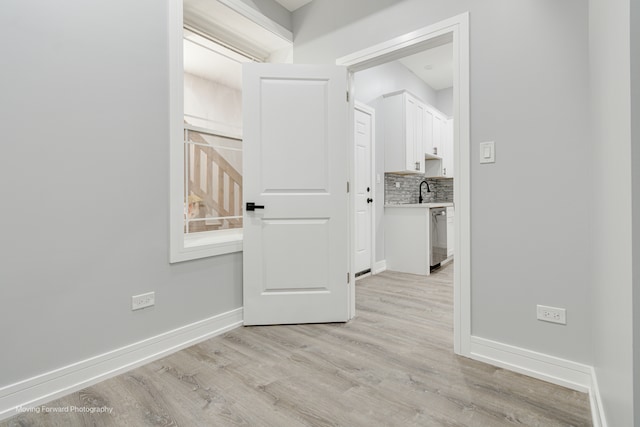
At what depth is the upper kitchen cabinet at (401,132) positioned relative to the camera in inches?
174

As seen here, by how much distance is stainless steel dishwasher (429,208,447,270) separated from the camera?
426 centimetres

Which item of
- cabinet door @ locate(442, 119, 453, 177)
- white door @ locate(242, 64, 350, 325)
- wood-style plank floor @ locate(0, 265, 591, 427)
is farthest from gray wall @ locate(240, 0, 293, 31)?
cabinet door @ locate(442, 119, 453, 177)

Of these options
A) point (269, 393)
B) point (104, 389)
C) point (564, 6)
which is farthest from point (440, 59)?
point (104, 389)

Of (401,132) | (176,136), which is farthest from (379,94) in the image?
(176,136)

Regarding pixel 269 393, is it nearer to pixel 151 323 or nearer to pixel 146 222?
pixel 151 323

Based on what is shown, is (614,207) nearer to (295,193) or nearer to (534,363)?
(534,363)

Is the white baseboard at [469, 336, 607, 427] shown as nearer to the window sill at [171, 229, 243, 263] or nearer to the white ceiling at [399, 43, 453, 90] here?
the window sill at [171, 229, 243, 263]

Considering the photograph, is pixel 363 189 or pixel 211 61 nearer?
pixel 211 61

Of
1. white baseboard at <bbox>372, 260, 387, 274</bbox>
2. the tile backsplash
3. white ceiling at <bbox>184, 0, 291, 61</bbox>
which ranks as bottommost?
white baseboard at <bbox>372, 260, 387, 274</bbox>

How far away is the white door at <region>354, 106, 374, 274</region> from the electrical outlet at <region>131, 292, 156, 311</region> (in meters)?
2.47

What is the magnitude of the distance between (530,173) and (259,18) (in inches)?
91.6

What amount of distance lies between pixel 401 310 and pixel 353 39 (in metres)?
2.27

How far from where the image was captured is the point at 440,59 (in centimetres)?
475

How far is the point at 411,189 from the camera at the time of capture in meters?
5.34
